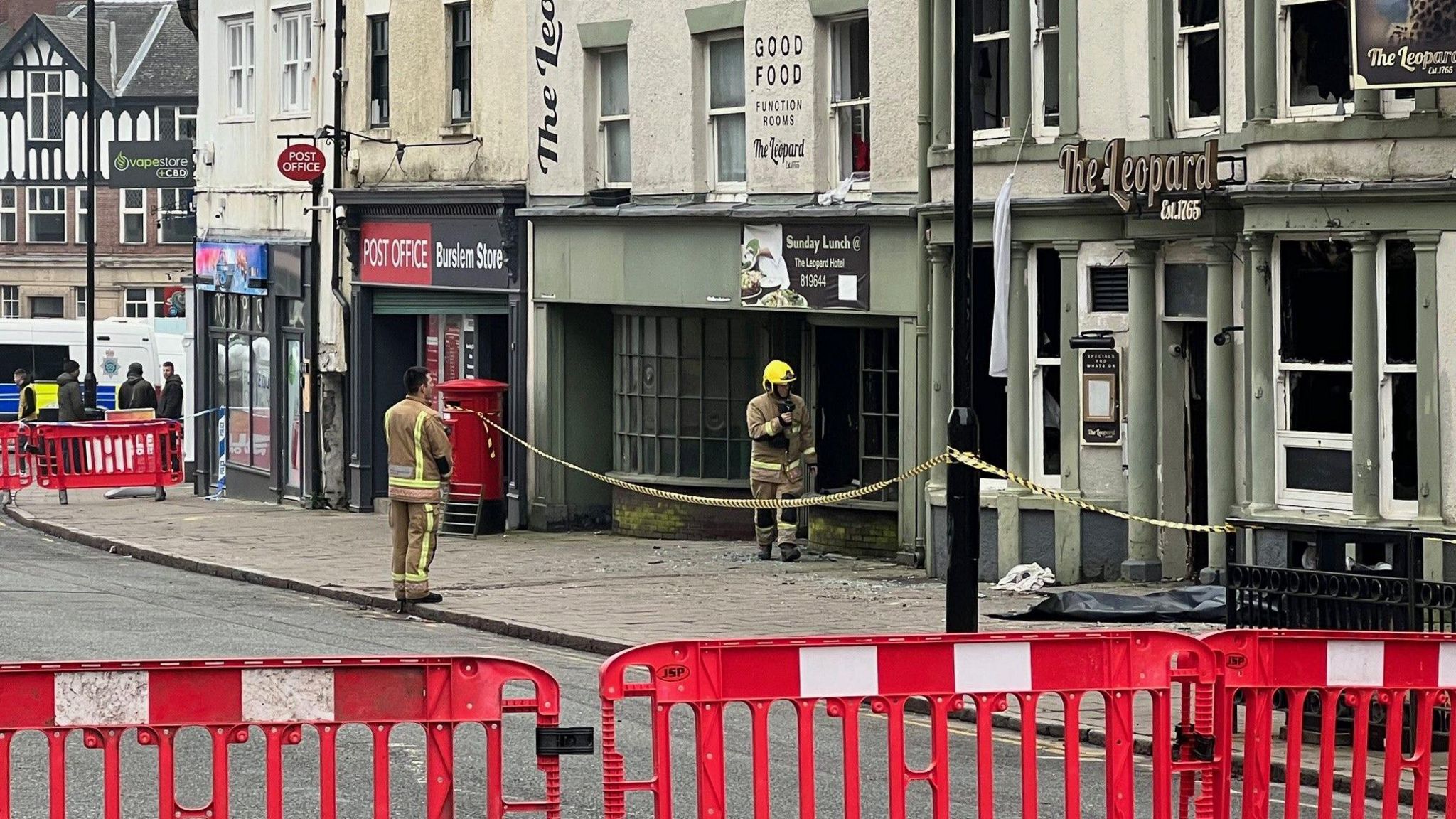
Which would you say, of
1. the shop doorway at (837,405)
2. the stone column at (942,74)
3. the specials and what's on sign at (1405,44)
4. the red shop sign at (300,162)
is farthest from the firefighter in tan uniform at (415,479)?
the red shop sign at (300,162)

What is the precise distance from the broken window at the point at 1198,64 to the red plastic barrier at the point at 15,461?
17466 mm

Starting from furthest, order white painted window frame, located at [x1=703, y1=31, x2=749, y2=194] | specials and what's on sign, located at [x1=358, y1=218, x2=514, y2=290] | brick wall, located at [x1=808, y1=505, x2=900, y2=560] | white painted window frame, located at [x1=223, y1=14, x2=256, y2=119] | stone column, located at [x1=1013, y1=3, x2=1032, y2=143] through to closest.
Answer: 1. white painted window frame, located at [x1=223, y1=14, x2=256, y2=119]
2. specials and what's on sign, located at [x1=358, y1=218, x2=514, y2=290]
3. white painted window frame, located at [x1=703, y1=31, x2=749, y2=194]
4. brick wall, located at [x1=808, y1=505, x2=900, y2=560]
5. stone column, located at [x1=1013, y1=3, x2=1032, y2=143]

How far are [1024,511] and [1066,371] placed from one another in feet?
3.99

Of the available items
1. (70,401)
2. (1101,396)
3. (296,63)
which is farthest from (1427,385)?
(70,401)

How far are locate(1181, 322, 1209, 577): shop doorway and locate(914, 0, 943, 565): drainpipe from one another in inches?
93.1

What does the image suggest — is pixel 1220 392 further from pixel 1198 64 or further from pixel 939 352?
pixel 939 352

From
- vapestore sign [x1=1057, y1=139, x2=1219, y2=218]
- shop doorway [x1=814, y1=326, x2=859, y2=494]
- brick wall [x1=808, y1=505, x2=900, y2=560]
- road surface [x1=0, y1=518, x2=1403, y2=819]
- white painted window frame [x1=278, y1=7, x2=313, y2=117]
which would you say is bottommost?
road surface [x1=0, y1=518, x2=1403, y2=819]

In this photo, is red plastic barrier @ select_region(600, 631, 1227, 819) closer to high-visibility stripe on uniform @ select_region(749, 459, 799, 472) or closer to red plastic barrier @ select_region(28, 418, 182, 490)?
high-visibility stripe on uniform @ select_region(749, 459, 799, 472)

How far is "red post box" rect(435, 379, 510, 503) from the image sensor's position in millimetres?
24969

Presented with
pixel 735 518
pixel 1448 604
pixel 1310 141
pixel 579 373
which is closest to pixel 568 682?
pixel 1448 604

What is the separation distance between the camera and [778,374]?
70.0 ft

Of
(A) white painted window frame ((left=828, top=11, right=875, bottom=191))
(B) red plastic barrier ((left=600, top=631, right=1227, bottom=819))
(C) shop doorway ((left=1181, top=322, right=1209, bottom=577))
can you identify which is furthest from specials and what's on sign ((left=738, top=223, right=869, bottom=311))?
(B) red plastic barrier ((left=600, top=631, right=1227, bottom=819))

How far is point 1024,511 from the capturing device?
1969 cm

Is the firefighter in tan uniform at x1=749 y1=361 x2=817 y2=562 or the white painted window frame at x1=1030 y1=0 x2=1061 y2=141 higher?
the white painted window frame at x1=1030 y1=0 x2=1061 y2=141
